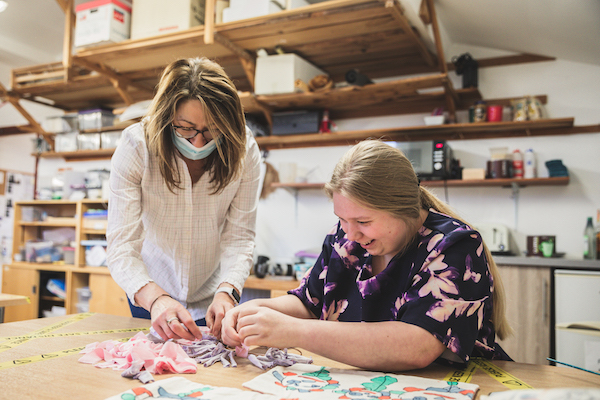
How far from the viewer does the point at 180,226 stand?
64.7 inches

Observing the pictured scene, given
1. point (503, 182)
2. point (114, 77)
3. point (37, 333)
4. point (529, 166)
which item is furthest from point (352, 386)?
point (114, 77)

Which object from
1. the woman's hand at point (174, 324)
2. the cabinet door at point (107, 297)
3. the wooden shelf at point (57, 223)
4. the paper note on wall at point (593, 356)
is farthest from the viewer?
the wooden shelf at point (57, 223)

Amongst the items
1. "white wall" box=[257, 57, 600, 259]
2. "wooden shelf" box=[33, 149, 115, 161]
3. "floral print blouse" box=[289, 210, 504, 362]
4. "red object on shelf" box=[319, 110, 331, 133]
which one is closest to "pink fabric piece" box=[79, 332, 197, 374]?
"floral print blouse" box=[289, 210, 504, 362]

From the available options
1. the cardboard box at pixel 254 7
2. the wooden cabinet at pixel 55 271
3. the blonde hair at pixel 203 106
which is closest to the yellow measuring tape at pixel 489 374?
the blonde hair at pixel 203 106

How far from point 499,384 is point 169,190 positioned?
1173 mm

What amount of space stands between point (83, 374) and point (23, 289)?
4.15m

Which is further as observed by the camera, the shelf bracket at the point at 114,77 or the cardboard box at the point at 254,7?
the shelf bracket at the point at 114,77

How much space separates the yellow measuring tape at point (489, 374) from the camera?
3.10 feet

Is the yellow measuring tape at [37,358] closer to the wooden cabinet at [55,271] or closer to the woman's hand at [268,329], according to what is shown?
the woman's hand at [268,329]

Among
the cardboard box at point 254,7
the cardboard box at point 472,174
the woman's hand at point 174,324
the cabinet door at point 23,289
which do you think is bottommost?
the cabinet door at point 23,289

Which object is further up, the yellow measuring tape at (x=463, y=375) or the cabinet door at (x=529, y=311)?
the yellow measuring tape at (x=463, y=375)

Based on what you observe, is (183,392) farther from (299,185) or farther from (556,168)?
(556,168)

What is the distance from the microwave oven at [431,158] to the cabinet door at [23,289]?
3.75 meters

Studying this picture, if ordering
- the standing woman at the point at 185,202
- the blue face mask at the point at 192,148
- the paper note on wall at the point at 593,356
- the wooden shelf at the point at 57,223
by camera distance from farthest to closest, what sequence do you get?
the wooden shelf at the point at 57,223
the paper note on wall at the point at 593,356
the blue face mask at the point at 192,148
the standing woman at the point at 185,202
